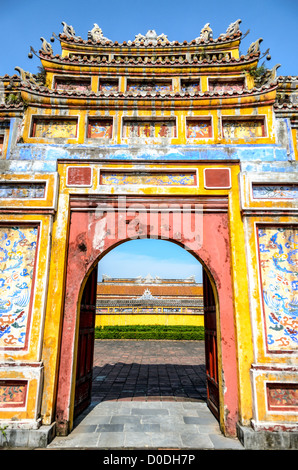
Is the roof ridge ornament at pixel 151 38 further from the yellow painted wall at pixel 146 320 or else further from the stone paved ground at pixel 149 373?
the yellow painted wall at pixel 146 320

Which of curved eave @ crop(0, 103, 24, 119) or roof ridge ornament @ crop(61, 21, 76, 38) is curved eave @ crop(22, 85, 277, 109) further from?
roof ridge ornament @ crop(61, 21, 76, 38)

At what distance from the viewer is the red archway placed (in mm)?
4086

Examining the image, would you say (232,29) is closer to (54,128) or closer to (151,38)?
(151,38)

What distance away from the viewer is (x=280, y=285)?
4.07 meters

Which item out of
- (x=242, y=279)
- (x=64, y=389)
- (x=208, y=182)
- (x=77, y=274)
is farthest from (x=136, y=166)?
(x=64, y=389)

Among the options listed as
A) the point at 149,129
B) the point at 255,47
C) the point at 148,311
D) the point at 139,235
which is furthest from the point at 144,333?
the point at 255,47

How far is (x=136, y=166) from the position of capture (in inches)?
181

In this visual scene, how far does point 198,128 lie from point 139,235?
219cm

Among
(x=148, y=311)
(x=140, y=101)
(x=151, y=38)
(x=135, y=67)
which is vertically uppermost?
(x=151, y=38)

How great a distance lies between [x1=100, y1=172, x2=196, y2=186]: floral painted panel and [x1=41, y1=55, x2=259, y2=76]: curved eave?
2.67 meters

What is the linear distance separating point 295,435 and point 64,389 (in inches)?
118

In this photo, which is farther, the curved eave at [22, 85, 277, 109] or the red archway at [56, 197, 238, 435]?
the curved eave at [22, 85, 277, 109]

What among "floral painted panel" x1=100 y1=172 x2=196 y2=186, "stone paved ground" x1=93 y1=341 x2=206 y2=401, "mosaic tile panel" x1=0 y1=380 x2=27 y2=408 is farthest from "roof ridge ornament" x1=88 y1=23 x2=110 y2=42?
"stone paved ground" x1=93 y1=341 x2=206 y2=401

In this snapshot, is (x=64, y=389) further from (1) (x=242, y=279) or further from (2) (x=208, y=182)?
(2) (x=208, y=182)
